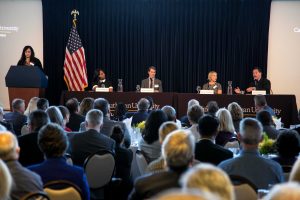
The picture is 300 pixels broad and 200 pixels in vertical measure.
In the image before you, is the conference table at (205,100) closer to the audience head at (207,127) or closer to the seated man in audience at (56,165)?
the audience head at (207,127)

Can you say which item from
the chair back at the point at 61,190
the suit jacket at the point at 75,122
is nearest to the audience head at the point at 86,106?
the suit jacket at the point at 75,122

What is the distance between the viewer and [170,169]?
9.08 ft

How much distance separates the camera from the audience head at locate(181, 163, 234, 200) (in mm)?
1695

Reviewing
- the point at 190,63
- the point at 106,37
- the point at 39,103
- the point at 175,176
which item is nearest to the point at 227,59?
the point at 190,63

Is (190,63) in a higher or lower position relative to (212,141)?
higher

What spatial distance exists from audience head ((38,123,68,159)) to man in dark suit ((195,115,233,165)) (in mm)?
1303

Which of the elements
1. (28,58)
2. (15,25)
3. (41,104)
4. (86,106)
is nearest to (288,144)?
(86,106)

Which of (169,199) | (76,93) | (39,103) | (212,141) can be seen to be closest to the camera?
(169,199)

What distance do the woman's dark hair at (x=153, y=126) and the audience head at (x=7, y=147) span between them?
1.83 m

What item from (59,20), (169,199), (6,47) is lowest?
(169,199)

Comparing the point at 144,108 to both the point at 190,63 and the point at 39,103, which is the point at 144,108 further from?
the point at 190,63

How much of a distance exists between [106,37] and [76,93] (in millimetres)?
2938

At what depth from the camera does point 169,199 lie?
1.12m

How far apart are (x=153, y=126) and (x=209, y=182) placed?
9.64 ft
